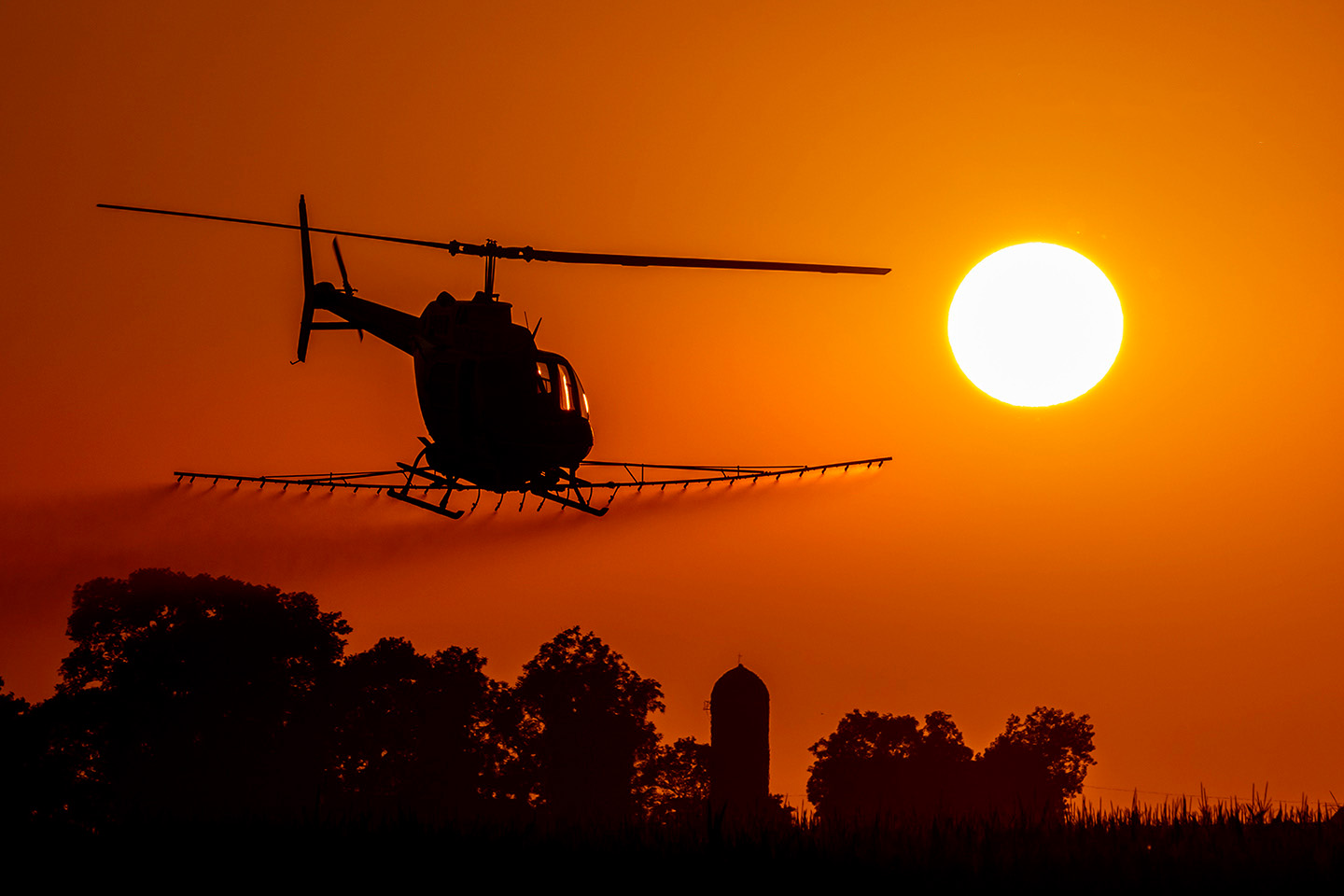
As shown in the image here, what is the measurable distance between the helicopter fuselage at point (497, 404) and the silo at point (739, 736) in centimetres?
8225

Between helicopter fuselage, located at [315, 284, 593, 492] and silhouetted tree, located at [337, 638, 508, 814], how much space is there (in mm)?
53557

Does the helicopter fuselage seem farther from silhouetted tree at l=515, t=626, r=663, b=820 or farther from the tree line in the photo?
silhouetted tree at l=515, t=626, r=663, b=820

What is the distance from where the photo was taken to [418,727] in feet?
319

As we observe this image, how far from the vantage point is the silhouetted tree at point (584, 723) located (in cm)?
10738

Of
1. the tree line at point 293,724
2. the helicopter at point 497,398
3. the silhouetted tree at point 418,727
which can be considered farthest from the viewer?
the silhouetted tree at point 418,727

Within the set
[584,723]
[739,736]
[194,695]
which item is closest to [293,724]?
[194,695]

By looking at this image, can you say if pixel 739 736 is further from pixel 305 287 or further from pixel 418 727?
pixel 305 287

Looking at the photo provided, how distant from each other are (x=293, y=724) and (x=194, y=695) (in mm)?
5743

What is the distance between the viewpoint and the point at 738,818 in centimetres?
2495

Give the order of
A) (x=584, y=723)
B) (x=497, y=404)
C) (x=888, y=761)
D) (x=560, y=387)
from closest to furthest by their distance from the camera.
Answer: (x=497, y=404) < (x=560, y=387) < (x=584, y=723) < (x=888, y=761)

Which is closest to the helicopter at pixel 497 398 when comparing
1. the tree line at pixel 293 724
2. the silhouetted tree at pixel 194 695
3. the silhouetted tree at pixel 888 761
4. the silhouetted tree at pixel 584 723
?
the tree line at pixel 293 724

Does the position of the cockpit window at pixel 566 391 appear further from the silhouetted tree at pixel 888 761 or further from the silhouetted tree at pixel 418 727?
the silhouetted tree at pixel 888 761

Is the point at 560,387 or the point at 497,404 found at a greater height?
the point at 560,387

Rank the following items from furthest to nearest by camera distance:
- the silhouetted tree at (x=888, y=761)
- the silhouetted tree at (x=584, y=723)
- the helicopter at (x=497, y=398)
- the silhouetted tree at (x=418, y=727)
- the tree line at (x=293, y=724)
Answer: the silhouetted tree at (x=888, y=761) → the silhouetted tree at (x=584, y=723) → the silhouetted tree at (x=418, y=727) → the tree line at (x=293, y=724) → the helicopter at (x=497, y=398)
